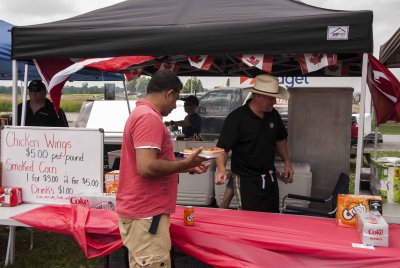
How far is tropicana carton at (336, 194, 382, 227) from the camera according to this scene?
269 cm

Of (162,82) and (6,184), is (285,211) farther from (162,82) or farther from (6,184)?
(6,184)

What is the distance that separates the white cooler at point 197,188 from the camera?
4.25 metres

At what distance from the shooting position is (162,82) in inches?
85.4

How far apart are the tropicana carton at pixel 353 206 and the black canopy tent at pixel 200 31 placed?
0.26m

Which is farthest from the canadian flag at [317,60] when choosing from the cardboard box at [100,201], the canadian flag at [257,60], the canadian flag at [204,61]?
the cardboard box at [100,201]

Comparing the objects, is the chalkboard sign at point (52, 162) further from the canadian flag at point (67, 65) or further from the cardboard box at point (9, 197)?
the canadian flag at point (67, 65)

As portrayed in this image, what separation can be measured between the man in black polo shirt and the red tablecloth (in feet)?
0.83

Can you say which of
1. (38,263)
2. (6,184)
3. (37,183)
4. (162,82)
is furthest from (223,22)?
(38,263)

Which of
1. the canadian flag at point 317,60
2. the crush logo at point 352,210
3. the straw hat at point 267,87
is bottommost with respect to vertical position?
the crush logo at point 352,210

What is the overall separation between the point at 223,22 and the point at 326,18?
786 millimetres

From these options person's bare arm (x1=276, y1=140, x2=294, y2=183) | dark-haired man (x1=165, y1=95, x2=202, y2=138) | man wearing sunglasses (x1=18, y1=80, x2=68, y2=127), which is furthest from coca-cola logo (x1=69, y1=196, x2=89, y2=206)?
dark-haired man (x1=165, y1=95, x2=202, y2=138)

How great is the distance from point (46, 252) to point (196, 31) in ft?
9.81

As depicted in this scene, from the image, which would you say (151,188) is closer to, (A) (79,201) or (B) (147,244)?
(B) (147,244)

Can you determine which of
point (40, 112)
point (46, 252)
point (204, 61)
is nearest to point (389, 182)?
point (204, 61)
